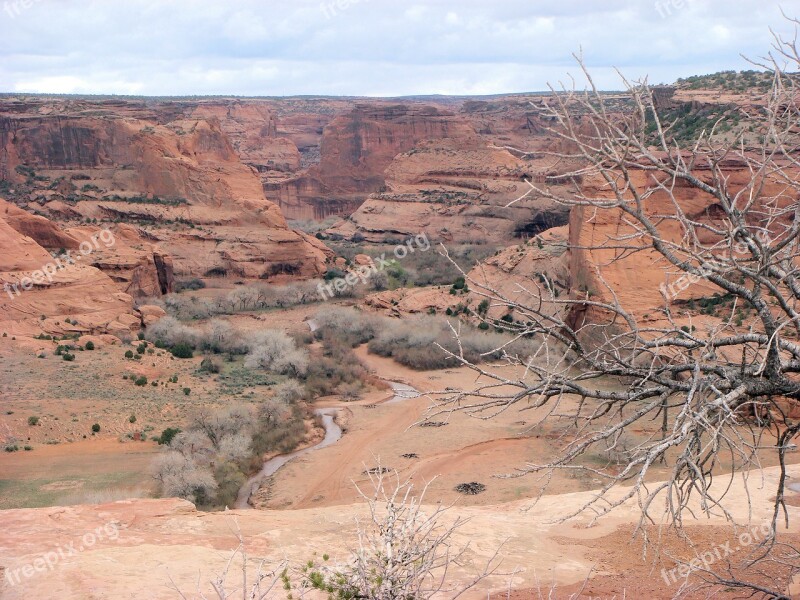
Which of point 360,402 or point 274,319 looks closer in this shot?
point 360,402

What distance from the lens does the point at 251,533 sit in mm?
8336

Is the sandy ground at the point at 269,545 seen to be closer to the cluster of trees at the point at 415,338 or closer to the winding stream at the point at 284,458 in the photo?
Answer: the winding stream at the point at 284,458

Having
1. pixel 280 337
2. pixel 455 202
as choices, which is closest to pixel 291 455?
pixel 280 337

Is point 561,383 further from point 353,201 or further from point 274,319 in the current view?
point 353,201

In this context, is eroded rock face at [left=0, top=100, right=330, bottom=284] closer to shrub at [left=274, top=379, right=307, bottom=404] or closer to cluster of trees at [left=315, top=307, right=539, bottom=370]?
cluster of trees at [left=315, top=307, right=539, bottom=370]

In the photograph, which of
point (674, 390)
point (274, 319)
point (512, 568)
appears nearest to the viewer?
Answer: point (674, 390)

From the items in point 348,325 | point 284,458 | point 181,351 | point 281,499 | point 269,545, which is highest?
point 269,545

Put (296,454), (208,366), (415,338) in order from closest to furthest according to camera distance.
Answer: (296,454), (208,366), (415,338)

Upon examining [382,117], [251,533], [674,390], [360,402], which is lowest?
[360,402]

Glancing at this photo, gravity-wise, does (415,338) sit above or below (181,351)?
below

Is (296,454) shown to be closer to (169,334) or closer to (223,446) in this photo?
(223,446)

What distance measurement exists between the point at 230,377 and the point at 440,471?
9857 millimetres

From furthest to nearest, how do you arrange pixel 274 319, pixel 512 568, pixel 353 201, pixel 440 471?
pixel 353 201
pixel 274 319
pixel 440 471
pixel 512 568

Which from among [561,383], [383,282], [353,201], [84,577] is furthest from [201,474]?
[353,201]
